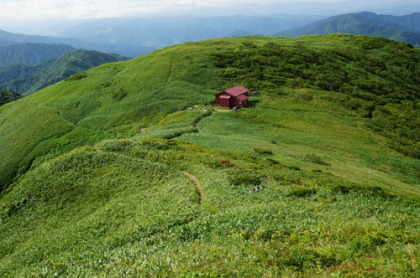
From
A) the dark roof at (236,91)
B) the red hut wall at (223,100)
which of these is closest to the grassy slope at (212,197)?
the red hut wall at (223,100)

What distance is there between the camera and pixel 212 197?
23.0m

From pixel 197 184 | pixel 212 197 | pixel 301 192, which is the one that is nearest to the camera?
pixel 301 192

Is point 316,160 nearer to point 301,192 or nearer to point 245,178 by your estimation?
point 245,178

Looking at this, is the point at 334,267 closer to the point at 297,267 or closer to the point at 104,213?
the point at 297,267

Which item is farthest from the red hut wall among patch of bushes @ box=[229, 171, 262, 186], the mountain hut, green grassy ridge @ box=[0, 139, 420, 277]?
patch of bushes @ box=[229, 171, 262, 186]

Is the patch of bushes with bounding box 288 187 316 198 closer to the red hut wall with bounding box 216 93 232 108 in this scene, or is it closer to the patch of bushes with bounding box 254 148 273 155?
the patch of bushes with bounding box 254 148 273 155

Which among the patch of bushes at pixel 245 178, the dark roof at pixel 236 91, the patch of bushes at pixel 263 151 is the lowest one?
the patch of bushes at pixel 263 151

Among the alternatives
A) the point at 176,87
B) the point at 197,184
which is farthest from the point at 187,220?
the point at 176,87

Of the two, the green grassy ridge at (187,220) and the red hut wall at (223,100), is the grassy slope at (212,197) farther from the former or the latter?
the red hut wall at (223,100)

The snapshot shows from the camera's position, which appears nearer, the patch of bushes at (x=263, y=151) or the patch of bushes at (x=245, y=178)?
the patch of bushes at (x=245, y=178)

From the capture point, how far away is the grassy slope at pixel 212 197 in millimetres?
11531

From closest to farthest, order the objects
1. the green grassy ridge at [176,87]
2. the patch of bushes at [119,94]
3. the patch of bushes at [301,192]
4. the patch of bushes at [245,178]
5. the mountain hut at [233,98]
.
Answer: the patch of bushes at [301,192] < the patch of bushes at [245,178] < the green grassy ridge at [176,87] < the mountain hut at [233,98] < the patch of bushes at [119,94]

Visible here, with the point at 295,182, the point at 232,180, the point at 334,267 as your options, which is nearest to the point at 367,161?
the point at 295,182

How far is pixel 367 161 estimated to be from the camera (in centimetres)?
4562
